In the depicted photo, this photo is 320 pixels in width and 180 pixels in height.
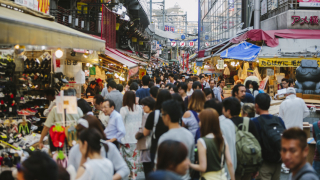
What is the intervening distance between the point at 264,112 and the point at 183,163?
2.79 meters

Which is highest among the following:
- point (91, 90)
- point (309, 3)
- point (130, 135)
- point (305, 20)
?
point (309, 3)

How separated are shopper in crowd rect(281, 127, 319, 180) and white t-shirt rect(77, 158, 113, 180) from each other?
167 cm

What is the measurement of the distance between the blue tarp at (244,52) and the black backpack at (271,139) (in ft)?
29.8

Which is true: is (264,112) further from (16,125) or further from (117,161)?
(16,125)

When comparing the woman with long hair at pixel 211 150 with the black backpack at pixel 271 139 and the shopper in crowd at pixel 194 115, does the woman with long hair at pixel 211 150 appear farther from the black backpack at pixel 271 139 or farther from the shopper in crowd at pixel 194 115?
the shopper in crowd at pixel 194 115

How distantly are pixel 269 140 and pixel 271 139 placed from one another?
0.04 metres

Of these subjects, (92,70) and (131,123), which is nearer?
(131,123)

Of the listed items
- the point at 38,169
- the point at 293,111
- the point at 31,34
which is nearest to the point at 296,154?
the point at 38,169

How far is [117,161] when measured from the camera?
12.0 feet

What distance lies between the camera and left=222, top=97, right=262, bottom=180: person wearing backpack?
4.37 m

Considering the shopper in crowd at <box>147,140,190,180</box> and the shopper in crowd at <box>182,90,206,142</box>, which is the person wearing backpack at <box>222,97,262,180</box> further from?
the shopper in crowd at <box>147,140,190,180</box>

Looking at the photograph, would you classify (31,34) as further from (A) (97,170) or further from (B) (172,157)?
(B) (172,157)

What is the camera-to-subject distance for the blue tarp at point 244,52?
45.3 ft

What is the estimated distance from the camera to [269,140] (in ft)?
15.6
